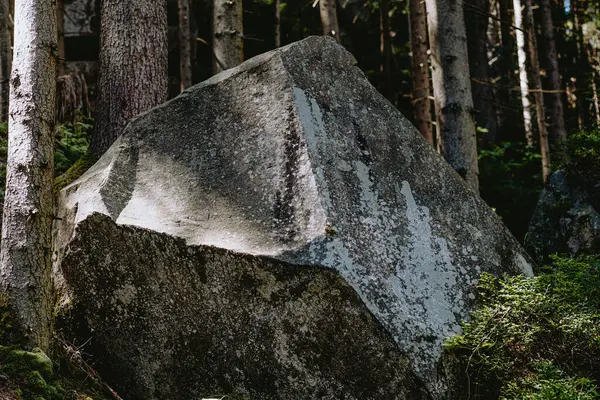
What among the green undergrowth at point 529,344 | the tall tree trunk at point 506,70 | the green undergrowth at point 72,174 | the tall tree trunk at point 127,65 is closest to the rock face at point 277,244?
the green undergrowth at point 529,344

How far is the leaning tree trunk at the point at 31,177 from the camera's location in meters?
4.32

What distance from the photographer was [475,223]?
514cm

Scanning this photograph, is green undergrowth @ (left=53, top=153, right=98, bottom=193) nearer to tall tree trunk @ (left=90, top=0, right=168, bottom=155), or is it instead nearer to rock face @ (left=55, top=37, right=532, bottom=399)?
tall tree trunk @ (left=90, top=0, right=168, bottom=155)

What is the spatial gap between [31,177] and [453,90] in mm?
5601

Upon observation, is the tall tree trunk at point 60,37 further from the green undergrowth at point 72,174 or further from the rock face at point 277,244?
the rock face at point 277,244

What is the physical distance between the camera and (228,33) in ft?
31.3

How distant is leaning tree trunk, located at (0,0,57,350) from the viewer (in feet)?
14.2

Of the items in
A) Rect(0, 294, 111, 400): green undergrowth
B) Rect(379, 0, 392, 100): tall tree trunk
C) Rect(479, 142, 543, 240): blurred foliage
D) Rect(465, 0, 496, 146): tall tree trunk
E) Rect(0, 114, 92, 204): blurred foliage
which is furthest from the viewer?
Rect(379, 0, 392, 100): tall tree trunk

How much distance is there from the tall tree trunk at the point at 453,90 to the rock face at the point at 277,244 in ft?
9.39

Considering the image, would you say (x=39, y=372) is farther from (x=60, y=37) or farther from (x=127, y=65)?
(x=60, y=37)

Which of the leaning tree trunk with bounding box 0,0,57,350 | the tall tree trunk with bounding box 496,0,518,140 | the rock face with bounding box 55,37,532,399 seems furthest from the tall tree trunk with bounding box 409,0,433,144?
the leaning tree trunk with bounding box 0,0,57,350

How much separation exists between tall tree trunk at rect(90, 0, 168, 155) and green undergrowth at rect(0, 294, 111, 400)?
8.99 feet

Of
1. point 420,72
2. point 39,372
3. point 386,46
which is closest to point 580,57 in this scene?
point 386,46

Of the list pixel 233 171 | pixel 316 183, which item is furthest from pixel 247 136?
pixel 316 183
